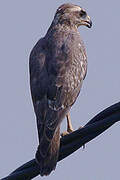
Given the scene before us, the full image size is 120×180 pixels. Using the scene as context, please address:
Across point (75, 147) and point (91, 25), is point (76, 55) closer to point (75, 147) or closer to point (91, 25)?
point (91, 25)

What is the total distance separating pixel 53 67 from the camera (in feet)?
31.0

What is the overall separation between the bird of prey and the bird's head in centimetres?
21

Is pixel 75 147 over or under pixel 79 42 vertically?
over

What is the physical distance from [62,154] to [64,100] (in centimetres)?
177

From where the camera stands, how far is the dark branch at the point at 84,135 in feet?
21.9

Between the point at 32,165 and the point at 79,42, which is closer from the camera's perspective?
the point at 32,165

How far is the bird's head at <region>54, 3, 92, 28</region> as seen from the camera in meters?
11.7

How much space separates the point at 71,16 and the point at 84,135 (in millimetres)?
5192

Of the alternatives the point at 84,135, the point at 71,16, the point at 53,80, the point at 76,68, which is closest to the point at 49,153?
the point at 53,80

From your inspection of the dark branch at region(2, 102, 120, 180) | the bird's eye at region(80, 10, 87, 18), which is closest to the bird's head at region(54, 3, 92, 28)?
the bird's eye at region(80, 10, 87, 18)

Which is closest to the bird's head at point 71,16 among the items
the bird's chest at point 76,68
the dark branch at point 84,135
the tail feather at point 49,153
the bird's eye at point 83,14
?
the bird's eye at point 83,14

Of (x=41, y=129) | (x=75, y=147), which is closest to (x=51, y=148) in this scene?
(x=41, y=129)

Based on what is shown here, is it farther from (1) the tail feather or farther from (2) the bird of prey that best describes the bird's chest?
(1) the tail feather

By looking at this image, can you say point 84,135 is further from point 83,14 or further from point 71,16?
point 83,14
